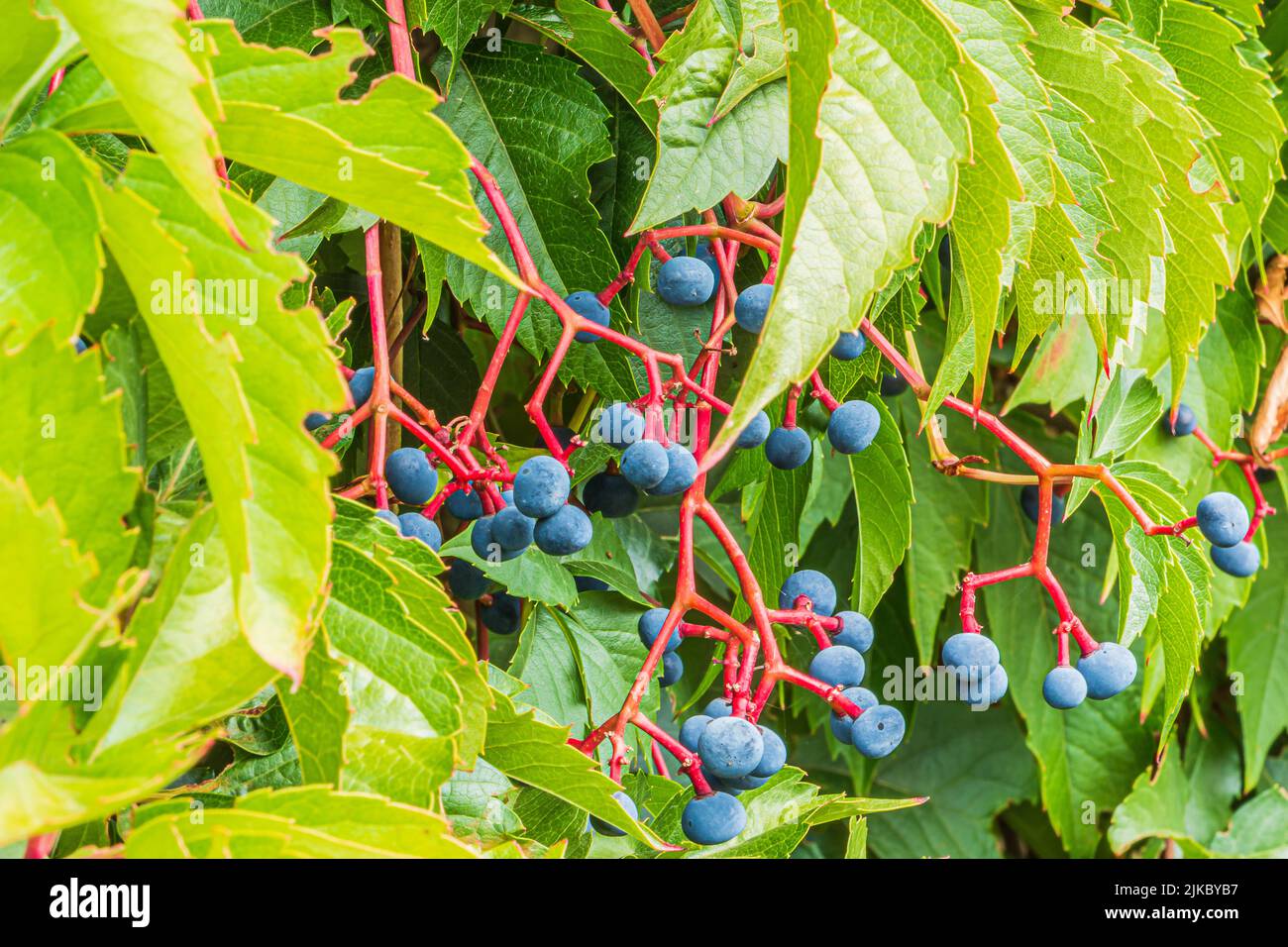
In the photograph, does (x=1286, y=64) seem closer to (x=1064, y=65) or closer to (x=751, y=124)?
(x=1064, y=65)

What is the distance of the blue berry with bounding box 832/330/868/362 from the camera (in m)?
0.79

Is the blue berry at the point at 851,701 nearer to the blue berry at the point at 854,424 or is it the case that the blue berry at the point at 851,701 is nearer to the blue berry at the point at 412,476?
the blue berry at the point at 854,424

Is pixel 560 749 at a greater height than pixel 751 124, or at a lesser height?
lesser

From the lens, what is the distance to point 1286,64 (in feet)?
3.70

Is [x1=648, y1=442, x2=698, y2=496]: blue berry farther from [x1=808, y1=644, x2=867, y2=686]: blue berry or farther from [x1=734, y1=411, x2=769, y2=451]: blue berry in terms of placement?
[x1=808, y1=644, x2=867, y2=686]: blue berry

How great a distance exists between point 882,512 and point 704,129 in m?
0.39

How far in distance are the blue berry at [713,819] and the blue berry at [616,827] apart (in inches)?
1.3

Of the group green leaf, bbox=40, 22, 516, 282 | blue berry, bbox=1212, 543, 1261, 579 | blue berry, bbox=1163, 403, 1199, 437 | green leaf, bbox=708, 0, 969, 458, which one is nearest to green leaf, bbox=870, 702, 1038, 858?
blue berry, bbox=1163, 403, 1199, 437

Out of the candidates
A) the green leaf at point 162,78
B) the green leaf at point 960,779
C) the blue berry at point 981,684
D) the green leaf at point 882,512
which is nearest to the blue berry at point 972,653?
the blue berry at point 981,684

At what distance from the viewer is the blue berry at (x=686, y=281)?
782 mm

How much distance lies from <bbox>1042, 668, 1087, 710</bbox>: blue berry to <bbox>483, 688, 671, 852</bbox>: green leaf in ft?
1.15
